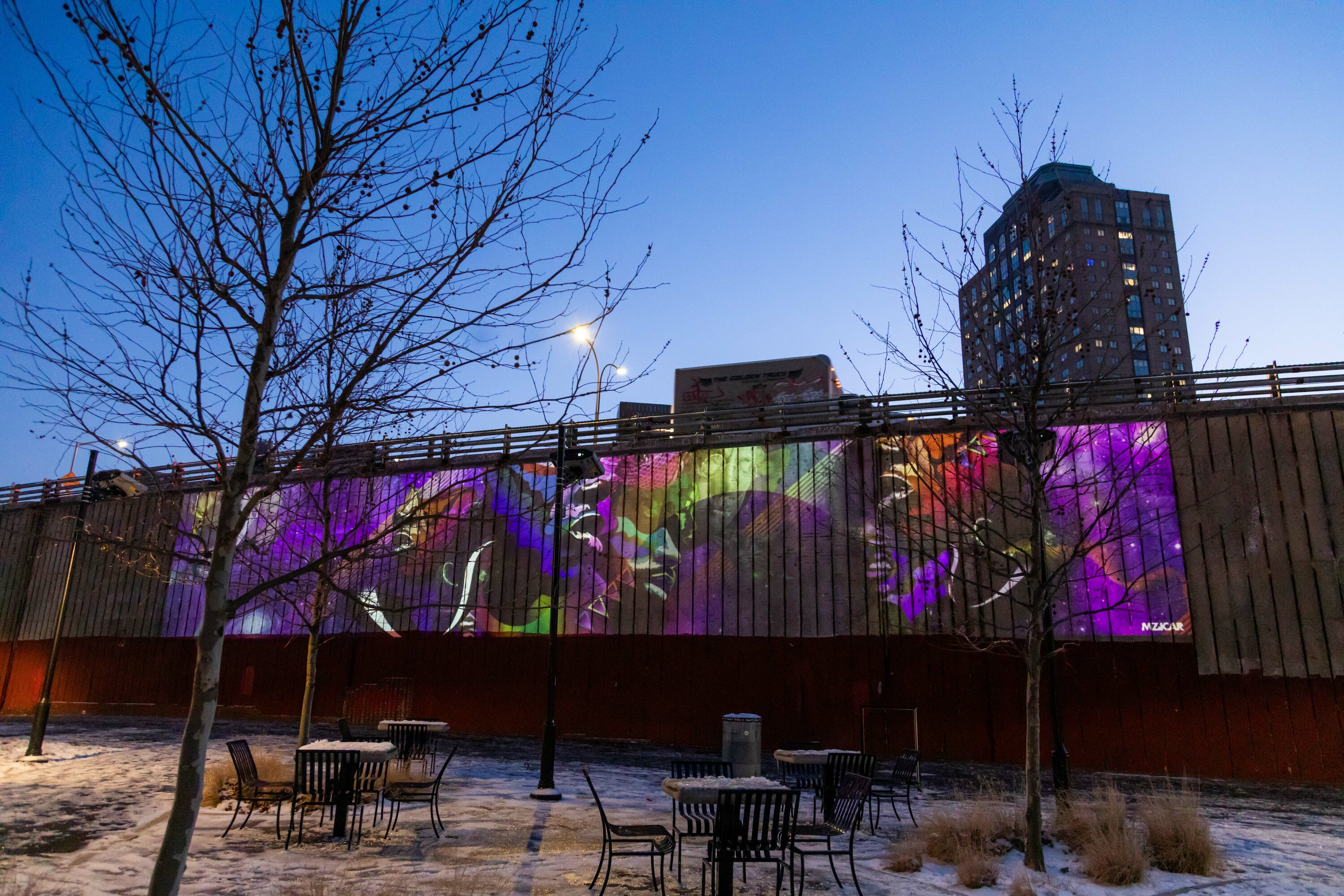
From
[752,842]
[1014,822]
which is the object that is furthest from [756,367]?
[752,842]

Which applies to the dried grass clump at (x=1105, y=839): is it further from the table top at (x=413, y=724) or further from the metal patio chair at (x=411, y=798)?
the table top at (x=413, y=724)

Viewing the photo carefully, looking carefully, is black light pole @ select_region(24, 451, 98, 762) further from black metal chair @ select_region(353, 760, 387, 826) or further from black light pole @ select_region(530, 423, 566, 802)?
black light pole @ select_region(530, 423, 566, 802)

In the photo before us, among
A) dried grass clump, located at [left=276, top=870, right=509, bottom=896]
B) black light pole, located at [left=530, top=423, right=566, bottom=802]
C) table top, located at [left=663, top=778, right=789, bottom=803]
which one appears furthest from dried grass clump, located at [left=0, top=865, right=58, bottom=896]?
black light pole, located at [left=530, top=423, right=566, bottom=802]

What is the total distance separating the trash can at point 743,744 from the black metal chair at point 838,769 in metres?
1.71

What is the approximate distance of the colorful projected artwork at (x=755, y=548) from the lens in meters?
14.9

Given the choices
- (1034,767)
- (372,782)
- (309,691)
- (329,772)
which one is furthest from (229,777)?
(1034,767)

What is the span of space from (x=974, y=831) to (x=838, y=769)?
170 cm

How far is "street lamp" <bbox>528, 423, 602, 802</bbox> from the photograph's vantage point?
11016mm

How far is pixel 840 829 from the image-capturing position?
7.24 meters

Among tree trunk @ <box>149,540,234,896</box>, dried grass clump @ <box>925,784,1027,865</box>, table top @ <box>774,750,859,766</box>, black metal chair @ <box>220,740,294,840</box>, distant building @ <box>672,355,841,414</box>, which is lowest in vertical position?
dried grass clump @ <box>925,784,1027,865</box>

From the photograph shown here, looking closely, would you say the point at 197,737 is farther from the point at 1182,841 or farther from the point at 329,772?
the point at 1182,841

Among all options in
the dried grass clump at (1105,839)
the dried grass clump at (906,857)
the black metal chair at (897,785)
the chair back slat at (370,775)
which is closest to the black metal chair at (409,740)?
the chair back slat at (370,775)

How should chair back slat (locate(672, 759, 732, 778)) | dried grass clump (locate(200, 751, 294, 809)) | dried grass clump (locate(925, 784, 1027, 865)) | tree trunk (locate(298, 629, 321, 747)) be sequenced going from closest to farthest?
dried grass clump (locate(925, 784, 1027, 865)), chair back slat (locate(672, 759, 732, 778)), dried grass clump (locate(200, 751, 294, 809)), tree trunk (locate(298, 629, 321, 747))

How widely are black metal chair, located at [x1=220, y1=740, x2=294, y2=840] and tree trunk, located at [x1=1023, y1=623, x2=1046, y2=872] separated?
6.99 m
